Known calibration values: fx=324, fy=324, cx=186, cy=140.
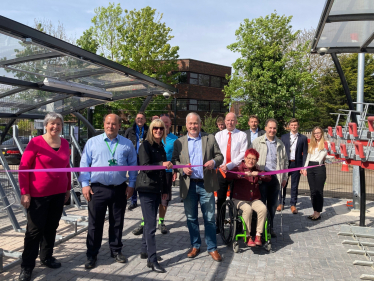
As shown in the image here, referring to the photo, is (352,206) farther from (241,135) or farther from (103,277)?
(103,277)

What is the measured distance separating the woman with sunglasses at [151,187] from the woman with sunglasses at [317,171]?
12.6 feet

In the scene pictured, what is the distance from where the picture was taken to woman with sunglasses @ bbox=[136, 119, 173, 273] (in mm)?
4188

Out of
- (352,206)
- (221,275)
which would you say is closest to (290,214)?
(352,206)

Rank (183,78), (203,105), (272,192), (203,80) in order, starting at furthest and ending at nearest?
(203,80) → (203,105) → (183,78) → (272,192)

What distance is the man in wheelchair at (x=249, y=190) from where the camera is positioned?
193 inches

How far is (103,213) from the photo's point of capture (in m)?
4.32

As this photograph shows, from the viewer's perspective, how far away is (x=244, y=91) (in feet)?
86.3

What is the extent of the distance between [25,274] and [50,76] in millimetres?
3372

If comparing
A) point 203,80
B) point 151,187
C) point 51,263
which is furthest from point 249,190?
point 203,80

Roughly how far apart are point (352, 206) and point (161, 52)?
73.8 ft

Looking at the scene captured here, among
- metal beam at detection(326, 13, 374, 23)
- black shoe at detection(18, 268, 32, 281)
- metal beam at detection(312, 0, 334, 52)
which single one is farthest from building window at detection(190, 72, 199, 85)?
black shoe at detection(18, 268, 32, 281)

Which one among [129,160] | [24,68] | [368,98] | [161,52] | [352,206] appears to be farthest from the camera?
[368,98]

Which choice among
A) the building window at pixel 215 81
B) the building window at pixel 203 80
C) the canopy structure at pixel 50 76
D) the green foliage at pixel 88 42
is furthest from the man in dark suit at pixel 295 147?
the building window at pixel 215 81

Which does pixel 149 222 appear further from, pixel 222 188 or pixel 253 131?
pixel 253 131
